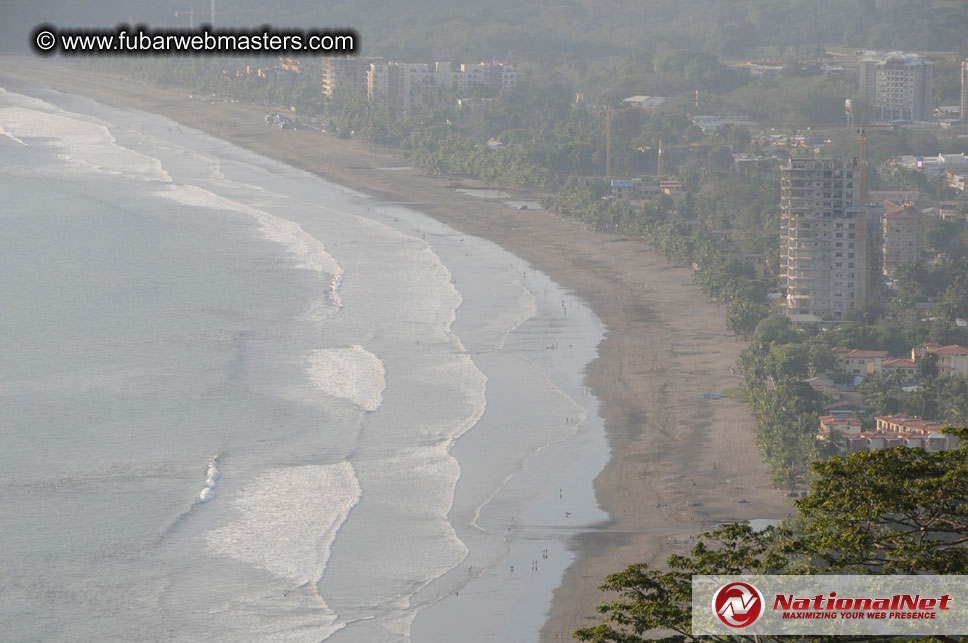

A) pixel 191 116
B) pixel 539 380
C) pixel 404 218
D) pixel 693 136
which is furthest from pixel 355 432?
pixel 191 116

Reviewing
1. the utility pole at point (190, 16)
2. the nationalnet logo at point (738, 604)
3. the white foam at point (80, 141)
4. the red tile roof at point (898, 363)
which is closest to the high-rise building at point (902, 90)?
the white foam at point (80, 141)

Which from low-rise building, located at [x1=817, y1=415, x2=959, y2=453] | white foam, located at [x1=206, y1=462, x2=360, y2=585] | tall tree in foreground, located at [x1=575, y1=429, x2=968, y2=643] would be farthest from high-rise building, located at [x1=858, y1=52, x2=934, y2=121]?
tall tree in foreground, located at [x1=575, y1=429, x2=968, y2=643]

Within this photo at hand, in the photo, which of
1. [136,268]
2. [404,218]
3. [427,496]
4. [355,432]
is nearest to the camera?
[427,496]

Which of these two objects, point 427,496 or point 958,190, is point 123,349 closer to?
point 427,496

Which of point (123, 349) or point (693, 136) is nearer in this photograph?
point (123, 349)

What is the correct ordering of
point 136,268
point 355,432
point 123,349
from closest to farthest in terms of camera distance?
point 355,432
point 123,349
point 136,268
